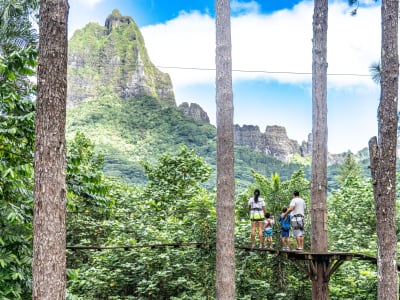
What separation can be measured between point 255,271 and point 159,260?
1.89 meters

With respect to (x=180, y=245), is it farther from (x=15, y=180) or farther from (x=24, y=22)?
(x=24, y=22)

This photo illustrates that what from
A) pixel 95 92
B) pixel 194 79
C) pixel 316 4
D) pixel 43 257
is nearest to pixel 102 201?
pixel 43 257

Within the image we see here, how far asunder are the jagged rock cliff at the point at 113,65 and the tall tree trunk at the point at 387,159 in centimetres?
5706

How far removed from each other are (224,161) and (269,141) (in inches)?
2462

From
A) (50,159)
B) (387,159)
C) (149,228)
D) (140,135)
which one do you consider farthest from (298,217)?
(140,135)

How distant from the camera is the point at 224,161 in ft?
20.1

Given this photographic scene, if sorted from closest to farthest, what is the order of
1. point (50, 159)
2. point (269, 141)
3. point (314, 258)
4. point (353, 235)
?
point (50, 159)
point (314, 258)
point (353, 235)
point (269, 141)

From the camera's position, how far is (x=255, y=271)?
825cm

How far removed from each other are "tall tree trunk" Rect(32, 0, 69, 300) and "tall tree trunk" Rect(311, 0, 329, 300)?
4652 mm

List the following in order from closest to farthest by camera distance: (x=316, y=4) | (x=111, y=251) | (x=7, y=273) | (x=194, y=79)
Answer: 1. (x=7, y=273)
2. (x=316, y=4)
3. (x=111, y=251)
4. (x=194, y=79)

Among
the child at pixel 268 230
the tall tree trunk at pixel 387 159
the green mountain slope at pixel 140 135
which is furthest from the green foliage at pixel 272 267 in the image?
the green mountain slope at pixel 140 135

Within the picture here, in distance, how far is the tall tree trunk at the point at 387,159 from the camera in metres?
5.19

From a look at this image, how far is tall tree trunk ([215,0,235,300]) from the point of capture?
598cm

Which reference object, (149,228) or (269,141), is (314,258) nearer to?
(149,228)
